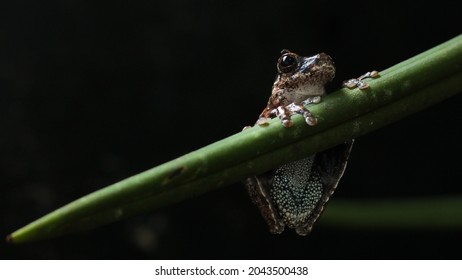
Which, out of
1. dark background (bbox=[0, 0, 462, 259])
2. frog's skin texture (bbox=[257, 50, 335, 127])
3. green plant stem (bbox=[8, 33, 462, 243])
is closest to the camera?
green plant stem (bbox=[8, 33, 462, 243])

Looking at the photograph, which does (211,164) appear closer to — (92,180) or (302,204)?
(302,204)

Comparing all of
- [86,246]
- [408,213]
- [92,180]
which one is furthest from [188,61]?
[408,213]

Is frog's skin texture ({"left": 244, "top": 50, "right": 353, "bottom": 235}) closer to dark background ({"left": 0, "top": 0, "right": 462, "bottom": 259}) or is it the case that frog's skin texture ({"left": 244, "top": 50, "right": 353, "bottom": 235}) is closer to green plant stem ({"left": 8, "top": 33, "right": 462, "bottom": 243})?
green plant stem ({"left": 8, "top": 33, "right": 462, "bottom": 243})

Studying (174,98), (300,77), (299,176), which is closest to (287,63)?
(300,77)

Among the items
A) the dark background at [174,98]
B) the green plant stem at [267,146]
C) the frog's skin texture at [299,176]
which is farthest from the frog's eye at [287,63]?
the dark background at [174,98]

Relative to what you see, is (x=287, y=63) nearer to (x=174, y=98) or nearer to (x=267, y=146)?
(x=267, y=146)

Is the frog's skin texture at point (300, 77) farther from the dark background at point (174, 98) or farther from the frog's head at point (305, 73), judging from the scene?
the dark background at point (174, 98)

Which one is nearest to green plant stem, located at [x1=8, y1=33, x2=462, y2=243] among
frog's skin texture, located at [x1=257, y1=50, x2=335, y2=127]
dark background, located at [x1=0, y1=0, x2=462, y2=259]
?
frog's skin texture, located at [x1=257, y1=50, x2=335, y2=127]
